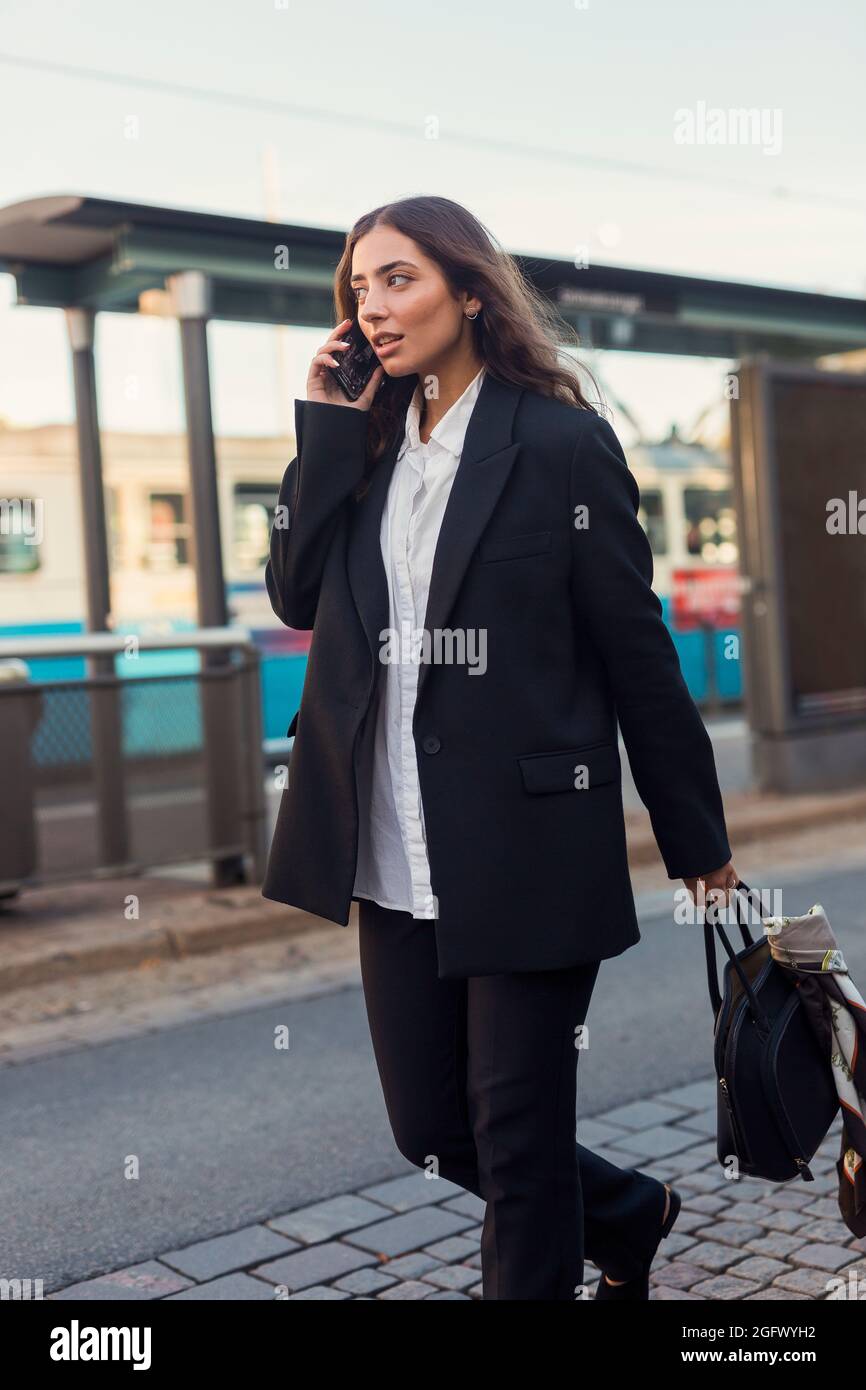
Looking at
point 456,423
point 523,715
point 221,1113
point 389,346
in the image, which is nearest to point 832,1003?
point 523,715

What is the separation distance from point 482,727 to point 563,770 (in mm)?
136

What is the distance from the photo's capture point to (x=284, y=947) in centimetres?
665

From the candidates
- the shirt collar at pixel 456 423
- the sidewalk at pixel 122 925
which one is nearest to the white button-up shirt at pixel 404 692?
the shirt collar at pixel 456 423

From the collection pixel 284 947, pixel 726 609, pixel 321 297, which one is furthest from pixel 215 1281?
pixel 726 609

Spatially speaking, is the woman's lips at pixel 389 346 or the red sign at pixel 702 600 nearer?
the woman's lips at pixel 389 346

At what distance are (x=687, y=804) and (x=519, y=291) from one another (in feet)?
2.85

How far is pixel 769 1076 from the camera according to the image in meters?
2.40

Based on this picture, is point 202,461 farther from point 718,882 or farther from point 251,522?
point 251,522

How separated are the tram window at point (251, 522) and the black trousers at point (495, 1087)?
10.7 m

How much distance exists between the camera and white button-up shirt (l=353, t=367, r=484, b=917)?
238 cm

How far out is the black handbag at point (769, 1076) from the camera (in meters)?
2.41

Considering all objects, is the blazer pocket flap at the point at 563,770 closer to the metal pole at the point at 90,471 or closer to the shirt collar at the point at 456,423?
the shirt collar at the point at 456,423

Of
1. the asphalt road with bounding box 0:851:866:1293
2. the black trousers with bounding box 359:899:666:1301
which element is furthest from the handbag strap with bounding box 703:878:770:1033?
the asphalt road with bounding box 0:851:866:1293
